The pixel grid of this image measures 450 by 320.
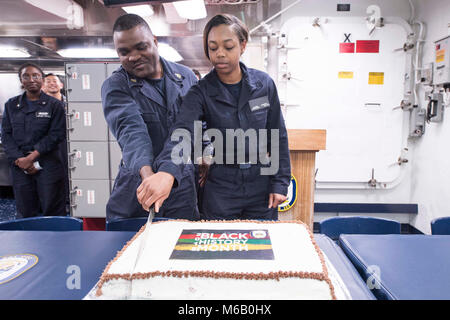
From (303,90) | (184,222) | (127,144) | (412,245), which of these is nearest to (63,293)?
(184,222)

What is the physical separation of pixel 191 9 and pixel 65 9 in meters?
1.24

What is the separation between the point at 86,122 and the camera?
3.15 meters

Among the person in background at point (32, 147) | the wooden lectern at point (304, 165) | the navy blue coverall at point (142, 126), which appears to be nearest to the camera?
the navy blue coverall at point (142, 126)

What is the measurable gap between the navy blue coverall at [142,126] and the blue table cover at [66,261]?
48cm

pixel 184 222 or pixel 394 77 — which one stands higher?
pixel 394 77

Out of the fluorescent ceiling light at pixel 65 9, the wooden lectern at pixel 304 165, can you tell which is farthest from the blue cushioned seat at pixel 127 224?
the fluorescent ceiling light at pixel 65 9

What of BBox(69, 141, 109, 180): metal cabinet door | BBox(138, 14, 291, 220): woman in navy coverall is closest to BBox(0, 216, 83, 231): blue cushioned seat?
BBox(138, 14, 291, 220): woman in navy coverall

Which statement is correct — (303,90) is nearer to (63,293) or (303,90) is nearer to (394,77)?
(394,77)

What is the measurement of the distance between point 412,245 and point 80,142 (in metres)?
3.12

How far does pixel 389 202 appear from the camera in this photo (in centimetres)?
332

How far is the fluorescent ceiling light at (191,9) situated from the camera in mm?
2514

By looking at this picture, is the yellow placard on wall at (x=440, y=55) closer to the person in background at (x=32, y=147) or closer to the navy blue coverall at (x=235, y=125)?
the navy blue coverall at (x=235, y=125)

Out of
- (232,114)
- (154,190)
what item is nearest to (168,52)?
(232,114)
